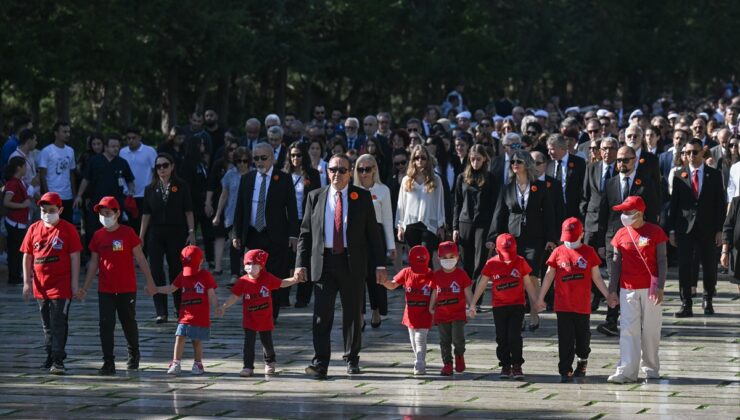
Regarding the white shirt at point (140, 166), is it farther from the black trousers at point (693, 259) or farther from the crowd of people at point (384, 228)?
the black trousers at point (693, 259)

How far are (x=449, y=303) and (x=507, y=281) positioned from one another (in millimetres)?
511

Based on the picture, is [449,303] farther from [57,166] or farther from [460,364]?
[57,166]

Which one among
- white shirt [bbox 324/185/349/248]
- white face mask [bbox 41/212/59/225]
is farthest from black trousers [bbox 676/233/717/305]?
white face mask [bbox 41/212/59/225]

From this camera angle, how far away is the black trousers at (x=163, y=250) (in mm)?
16125

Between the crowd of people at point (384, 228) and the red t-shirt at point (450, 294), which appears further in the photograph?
the red t-shirt at point (450, 294)

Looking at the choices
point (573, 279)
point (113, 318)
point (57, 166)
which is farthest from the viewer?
point (57, 166)

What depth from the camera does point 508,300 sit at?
1262 centimetres

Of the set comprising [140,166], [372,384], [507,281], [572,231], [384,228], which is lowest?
[372,384]

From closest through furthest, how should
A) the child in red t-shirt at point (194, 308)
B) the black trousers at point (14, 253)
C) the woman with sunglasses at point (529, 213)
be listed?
the child in red t-shirt at point (194, 308)
the woman with sunglasses at point (529, 213)
the black trousers at point (14, 253)

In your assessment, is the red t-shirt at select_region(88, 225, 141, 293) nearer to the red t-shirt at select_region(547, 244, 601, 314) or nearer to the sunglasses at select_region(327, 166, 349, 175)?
the sunglasses at select_region(327, 166, 349, 175)

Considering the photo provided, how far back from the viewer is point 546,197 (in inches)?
595

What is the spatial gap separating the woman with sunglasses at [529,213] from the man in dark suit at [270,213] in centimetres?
222

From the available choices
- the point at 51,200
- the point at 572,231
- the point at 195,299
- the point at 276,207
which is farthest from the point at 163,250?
the point at 572,231

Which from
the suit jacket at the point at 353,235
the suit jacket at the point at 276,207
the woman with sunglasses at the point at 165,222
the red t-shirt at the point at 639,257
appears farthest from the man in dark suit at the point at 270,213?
the red t-shirt at the point at 639,257
